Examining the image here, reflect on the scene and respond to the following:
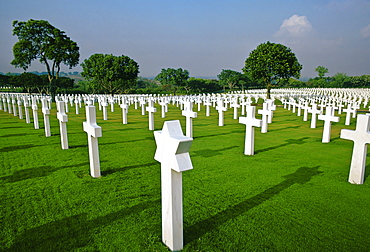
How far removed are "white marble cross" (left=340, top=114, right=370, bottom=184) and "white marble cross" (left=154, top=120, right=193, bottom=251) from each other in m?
3.61

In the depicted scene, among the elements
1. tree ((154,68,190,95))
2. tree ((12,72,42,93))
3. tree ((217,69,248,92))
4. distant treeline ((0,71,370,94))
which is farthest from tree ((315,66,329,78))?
tree ((12,72,42,93))

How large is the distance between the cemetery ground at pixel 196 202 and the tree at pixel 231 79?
6494cm

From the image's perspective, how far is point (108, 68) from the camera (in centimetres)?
3788

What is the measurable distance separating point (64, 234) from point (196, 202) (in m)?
1.86

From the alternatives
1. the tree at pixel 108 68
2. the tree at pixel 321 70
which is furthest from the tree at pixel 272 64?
the tree at pixel 321 70

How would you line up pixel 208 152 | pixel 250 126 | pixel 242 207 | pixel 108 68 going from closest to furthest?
pixel 242 207 → pixel 250 126 → pixel 208 152 → pixel 108 68

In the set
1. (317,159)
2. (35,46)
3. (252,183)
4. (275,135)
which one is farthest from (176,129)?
(35,46)

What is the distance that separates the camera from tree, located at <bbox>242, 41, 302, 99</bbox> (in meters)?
27.4

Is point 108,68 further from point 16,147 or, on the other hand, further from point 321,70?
point 321,70

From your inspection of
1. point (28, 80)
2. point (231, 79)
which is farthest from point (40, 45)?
point (231, 79)

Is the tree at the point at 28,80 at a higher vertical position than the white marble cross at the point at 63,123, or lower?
higher

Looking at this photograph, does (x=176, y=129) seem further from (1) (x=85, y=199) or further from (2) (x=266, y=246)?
(1) (x=85, y=199)

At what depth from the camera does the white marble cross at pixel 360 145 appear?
177 inches

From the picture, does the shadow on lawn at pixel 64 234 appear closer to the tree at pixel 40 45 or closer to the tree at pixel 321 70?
the tree at pixel 40 45
